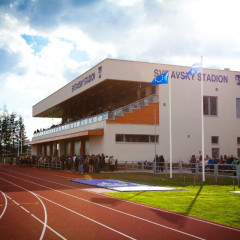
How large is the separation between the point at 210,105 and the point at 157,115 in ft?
23.2

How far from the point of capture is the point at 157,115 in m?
42.0

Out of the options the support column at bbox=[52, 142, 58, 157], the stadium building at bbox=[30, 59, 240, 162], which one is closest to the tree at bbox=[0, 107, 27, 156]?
the support column at bbox=[52, 142, 58, 157]

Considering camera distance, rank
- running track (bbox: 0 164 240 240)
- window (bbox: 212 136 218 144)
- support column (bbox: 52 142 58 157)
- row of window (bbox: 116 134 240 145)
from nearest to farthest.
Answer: running track (bbox: 0 164 240 240), row of window (bbox: 116 134 240 145), window (bbox: 212 136 218 144), support column (bbox: 52 142 58 157)

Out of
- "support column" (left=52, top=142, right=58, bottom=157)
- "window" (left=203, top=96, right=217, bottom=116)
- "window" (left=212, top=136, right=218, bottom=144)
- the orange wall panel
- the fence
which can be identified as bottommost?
the fence

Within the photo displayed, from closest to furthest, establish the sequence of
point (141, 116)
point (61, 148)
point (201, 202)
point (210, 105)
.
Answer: point (201, 202), point (141, 116), point (210, 105), point (61, 148)

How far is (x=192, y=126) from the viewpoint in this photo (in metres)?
43.8

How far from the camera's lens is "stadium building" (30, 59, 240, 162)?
41.0 metres

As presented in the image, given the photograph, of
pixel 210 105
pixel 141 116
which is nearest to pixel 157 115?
pixel 141 116

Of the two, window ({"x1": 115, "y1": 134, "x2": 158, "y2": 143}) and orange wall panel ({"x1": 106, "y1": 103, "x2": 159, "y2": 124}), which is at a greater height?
orange wall panel ({"x1": 106, "y1": 103, "x2": 159, "y2": 124})

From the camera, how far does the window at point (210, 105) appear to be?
44469mm

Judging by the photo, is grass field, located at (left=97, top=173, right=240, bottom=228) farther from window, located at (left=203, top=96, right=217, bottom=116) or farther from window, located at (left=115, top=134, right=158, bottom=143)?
window, located at (left=203, top=96, right=217, bottom=116)

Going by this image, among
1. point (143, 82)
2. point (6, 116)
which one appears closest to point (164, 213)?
point (143, 82)

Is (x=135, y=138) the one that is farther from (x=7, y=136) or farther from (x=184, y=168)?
(x=7, y=136)

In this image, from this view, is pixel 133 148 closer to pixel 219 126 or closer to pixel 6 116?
pixel 219 126
